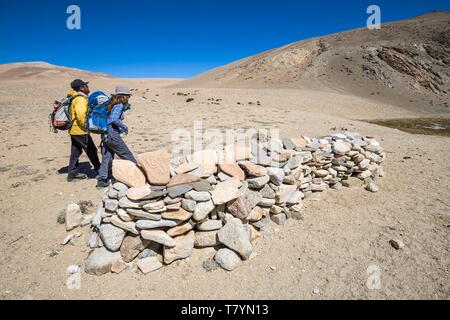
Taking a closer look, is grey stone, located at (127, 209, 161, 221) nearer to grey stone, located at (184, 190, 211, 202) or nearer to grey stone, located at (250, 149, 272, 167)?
grey stone, located at (184, 190, 211, 202)

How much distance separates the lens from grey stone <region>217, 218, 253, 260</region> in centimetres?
396

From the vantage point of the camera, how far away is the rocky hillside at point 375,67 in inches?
1373

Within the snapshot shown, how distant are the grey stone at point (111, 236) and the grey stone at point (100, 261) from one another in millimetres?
88

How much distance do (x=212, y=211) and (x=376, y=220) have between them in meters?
3.28

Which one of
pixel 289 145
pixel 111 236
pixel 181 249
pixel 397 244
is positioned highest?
pixel 289 145

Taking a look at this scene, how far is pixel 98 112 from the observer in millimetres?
5297

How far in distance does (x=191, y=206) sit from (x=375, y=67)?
42257 mm

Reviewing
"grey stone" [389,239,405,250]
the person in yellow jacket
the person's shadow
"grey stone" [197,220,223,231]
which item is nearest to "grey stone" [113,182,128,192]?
"grey stone" [197,220,223,231]

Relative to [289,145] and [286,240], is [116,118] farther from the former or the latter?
[286,240]

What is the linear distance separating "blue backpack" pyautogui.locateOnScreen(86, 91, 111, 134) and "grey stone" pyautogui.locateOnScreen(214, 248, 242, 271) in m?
3.40

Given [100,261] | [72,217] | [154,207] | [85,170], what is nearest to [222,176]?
[154,207]

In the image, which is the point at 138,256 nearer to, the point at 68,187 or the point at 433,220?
the point at 68,187

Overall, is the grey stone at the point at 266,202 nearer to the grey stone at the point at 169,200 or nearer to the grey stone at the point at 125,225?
the grey stone at the point at 169,200
